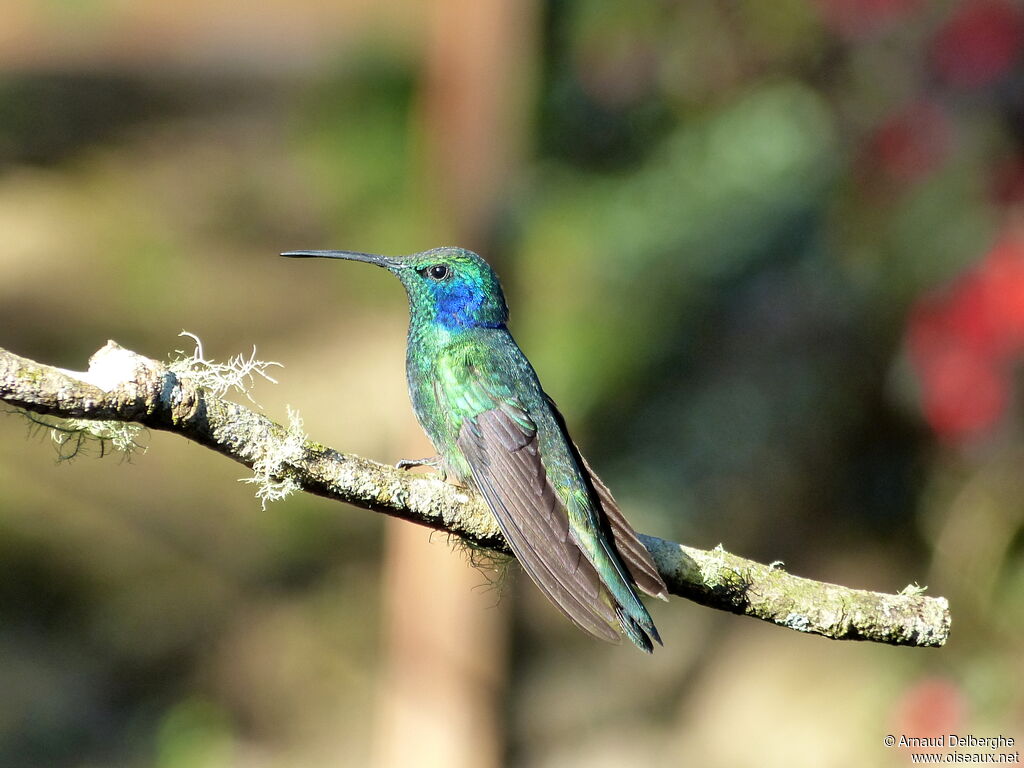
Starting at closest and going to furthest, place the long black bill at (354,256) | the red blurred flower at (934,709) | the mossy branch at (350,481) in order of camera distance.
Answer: the mossy branch at (350,481), the long black bill at (354,256), the red blurred flower at (934,709)

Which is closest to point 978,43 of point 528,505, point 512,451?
point 512,451

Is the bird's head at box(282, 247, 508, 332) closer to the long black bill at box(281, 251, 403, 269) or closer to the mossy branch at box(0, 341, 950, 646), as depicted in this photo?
the long black bill at box(281, 251, 403, 269)

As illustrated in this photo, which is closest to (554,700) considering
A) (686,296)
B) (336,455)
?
(686,296)

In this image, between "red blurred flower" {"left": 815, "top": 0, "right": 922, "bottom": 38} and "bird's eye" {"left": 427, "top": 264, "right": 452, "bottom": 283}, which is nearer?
"bird's eye" {"left": 427, "top": 264, "right": 452, "bottom": 283}

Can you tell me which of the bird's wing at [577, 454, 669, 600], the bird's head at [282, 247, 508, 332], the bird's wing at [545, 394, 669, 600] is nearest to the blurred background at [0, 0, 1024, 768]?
the bird's head at [282, 247, 508, 332]

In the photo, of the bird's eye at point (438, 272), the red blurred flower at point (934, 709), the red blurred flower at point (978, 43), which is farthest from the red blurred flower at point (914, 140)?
the bird's eye at point (438, 272)

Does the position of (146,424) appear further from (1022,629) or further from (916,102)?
(1022,629)

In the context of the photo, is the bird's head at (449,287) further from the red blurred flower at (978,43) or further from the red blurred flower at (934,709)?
the red blurred flower at (934,709)
